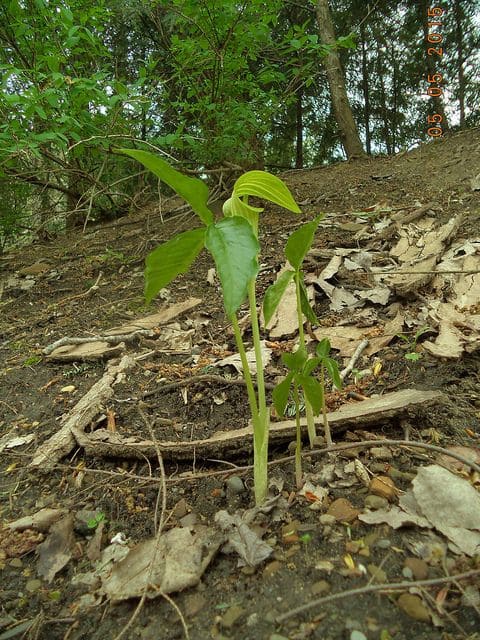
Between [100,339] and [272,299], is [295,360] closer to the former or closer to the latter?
[272,299]

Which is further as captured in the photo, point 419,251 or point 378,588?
point 419,251

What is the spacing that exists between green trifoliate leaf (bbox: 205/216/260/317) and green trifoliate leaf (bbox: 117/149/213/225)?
63 millimetres

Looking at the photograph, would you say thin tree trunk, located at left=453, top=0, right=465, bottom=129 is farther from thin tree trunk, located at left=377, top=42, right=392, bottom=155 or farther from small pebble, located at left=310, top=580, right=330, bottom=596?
small pebble, located at left=310, top=580, right=330, bottom=596

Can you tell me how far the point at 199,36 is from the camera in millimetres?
3512

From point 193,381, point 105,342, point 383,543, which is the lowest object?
point 383,543

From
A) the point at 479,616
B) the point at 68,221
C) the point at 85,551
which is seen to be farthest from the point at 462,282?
the point at 68,221

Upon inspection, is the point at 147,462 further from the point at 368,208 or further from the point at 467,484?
the point at 368,208

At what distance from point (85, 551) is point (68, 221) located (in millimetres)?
6155

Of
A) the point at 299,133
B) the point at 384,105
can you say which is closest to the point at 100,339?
the point at 299,133

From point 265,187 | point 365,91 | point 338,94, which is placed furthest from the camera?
point 365,91

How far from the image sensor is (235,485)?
1.23 m

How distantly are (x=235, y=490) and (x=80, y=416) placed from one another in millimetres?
854

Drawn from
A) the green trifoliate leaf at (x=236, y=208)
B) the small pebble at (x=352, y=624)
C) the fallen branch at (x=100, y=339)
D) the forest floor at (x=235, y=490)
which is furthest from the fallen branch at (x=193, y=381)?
the small pebble at (x=352, y=624)

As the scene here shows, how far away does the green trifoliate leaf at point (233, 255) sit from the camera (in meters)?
0.69
